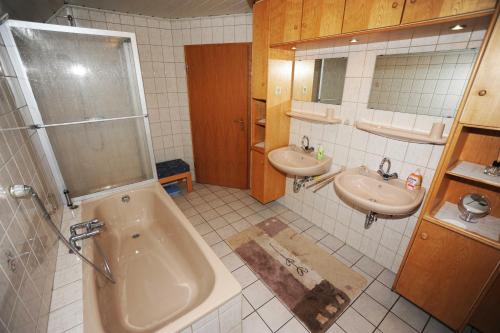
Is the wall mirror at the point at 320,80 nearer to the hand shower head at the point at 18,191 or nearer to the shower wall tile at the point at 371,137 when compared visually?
the shower wall tile at the point at 371,137

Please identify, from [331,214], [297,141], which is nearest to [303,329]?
[331,214]

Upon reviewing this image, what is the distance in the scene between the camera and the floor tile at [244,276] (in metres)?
1.87

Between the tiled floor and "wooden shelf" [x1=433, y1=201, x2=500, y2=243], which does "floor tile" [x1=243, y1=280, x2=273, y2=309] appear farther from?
"wooden shelf" [x1=433, y1=201, x2=500, y2=243]

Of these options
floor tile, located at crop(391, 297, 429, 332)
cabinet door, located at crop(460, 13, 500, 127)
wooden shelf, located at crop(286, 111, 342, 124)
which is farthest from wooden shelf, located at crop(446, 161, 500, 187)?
floor tile, located at crop(391, 297, 429, 332)

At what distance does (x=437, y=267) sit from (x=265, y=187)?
1.67 meters

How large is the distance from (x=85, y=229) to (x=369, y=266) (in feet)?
7.95

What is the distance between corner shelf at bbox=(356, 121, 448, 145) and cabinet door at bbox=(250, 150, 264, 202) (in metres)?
1.13

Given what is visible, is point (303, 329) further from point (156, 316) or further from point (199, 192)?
point (199, 192)

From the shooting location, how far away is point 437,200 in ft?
4.71

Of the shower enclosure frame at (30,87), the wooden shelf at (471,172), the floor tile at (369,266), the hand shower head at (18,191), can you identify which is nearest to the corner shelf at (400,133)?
the wooden shelf at (471,172)

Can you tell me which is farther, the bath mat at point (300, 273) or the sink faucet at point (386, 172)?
the sink faucet at point (386, 172)

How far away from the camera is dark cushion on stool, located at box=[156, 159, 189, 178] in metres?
2.98

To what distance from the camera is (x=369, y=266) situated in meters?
2.03

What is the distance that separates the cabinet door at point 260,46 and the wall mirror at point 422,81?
1.02m
